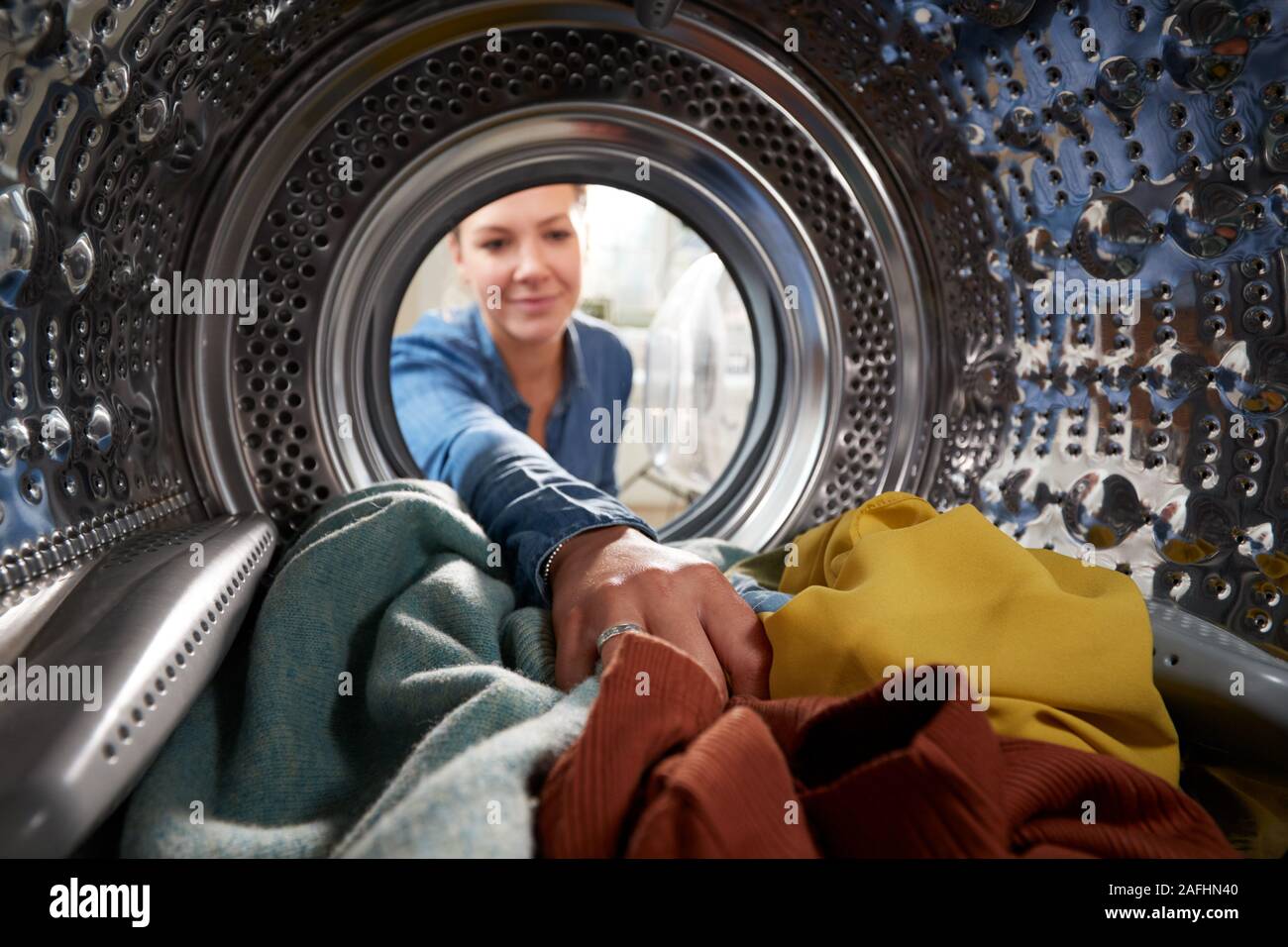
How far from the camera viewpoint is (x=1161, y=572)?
74 cm

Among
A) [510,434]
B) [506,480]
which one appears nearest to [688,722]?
[506,480]

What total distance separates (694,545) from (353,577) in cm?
36

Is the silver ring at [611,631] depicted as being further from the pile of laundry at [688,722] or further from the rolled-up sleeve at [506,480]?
the rolled-up sleeve at [506,480]

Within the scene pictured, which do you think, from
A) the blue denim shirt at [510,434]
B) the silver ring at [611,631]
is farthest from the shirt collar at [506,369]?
the silver ring at [611,631]

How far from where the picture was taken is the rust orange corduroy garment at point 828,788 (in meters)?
0.35

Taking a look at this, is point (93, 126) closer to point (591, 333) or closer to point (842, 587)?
point (842, 587)

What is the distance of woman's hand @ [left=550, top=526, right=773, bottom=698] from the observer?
0.59 m

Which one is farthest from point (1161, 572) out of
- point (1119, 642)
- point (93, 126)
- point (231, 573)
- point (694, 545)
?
point (93, 126)

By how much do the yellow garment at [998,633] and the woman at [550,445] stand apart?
0.06 meters

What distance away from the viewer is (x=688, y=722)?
0.41m
